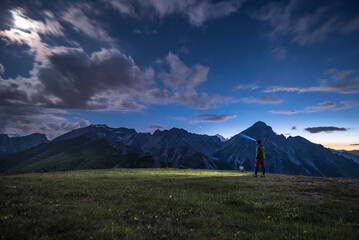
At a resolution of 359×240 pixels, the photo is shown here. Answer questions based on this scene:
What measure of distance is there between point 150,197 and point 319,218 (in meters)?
9.19

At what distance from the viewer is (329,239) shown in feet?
19.7

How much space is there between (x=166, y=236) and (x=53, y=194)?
9.97 m

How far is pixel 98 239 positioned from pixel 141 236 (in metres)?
1.42

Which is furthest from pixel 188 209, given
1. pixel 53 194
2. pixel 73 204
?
pixel 53 194

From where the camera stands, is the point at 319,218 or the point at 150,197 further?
the point at 150,197

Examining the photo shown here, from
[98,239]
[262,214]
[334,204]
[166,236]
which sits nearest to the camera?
[98,239]

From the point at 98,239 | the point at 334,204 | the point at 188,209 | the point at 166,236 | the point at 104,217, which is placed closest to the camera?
the point at 98,239

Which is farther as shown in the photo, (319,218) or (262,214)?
(262,214)

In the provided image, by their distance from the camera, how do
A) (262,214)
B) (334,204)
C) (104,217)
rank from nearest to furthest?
(104,217) < (262,214) < (334,204)

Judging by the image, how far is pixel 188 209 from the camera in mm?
9312

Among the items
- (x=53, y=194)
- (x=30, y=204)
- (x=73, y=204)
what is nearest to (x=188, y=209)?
(x=73, y=204)

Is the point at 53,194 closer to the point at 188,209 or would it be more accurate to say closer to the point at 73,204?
the point at 73,204

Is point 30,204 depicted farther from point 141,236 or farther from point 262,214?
point 262,214

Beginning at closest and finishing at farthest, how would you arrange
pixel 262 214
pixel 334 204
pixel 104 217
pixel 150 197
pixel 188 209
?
1. pixel 104 217
2. pixel 262 214
3. pixel 188 209
4. pixel 334 204
5. pixel 150 197
